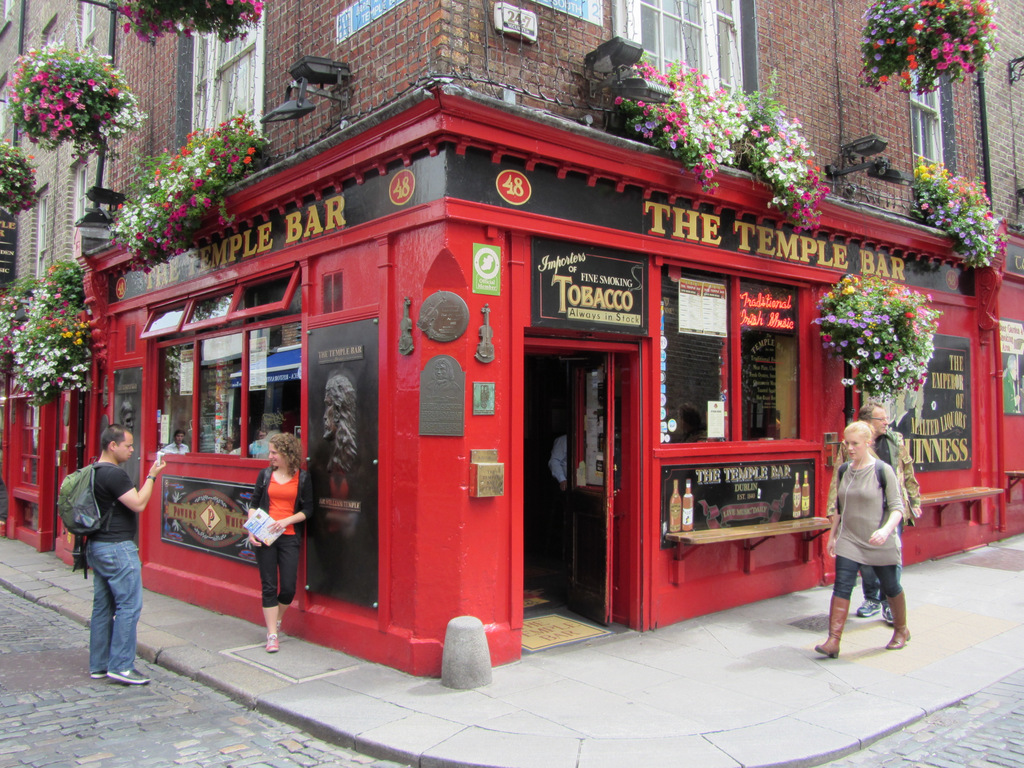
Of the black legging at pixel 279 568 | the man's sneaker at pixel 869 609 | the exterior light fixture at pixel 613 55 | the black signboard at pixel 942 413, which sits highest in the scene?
the exterior light fixture at pixel 613 55

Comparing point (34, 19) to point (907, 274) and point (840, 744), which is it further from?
point (840, 744)

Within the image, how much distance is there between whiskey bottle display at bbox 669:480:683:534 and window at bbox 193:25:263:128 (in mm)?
5890

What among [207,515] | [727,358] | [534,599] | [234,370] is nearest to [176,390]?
[234,370]

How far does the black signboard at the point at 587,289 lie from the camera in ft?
20.8

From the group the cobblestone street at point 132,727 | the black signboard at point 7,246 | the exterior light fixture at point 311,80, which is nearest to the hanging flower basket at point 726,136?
the exterior light fixture at point 311,80

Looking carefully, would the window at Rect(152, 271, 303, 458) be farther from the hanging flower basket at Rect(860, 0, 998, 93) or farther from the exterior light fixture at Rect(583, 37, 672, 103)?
the hanging flower basket at Rect(860, 0, 998, 93)

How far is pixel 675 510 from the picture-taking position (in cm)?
718

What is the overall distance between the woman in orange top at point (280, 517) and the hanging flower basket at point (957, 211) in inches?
344

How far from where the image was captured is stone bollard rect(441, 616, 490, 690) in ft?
17.5

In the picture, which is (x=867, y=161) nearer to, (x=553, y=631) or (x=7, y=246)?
(x=553, y=631)

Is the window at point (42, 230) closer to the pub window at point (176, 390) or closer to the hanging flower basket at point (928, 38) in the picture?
the pub window at point (176, 390)

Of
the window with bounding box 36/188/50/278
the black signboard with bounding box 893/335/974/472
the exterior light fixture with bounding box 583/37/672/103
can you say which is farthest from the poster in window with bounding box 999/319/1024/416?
the window with bounding box 36/188/50/278

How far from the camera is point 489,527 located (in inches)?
232

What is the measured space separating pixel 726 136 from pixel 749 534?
148 inches
